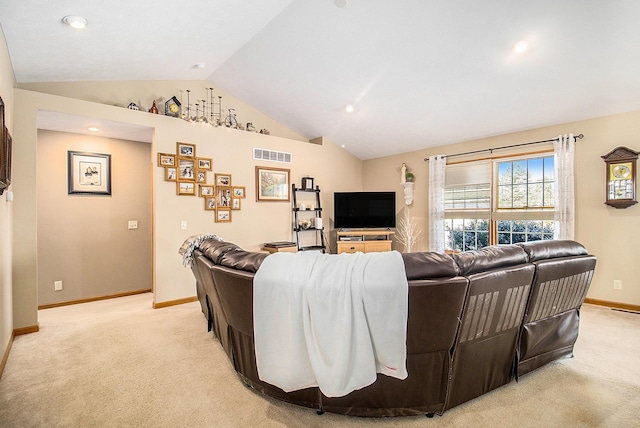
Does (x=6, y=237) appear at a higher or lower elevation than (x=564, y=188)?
lower

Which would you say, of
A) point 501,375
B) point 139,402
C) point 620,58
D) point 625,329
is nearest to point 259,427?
point 139,402

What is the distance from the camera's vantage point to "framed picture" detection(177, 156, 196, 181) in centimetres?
443

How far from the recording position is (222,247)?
2.47 meters

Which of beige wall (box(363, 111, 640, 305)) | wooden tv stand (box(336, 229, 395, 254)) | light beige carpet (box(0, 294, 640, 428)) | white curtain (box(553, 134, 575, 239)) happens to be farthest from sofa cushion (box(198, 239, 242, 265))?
beige wall (box(363, 111, 640, 305))

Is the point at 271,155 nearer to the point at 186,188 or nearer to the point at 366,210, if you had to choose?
the point at 186,188

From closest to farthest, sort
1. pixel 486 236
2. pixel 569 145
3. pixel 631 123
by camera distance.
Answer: pixel 631 123, pixel 569 145, pixel 486 236

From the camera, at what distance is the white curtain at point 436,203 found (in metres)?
5.66

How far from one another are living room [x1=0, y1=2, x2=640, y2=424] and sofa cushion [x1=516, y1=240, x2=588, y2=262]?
7.55ft

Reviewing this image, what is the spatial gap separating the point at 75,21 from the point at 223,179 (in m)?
2.56

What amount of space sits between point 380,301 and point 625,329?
10.8 ft

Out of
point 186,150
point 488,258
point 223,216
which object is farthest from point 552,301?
point 186,150

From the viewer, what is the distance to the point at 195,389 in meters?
2.24

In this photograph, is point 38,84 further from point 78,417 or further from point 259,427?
point 259,427

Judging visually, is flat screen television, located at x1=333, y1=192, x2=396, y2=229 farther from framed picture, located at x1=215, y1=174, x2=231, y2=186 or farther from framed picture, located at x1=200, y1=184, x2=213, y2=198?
framed picture, located at x1=200, y1=184, x2=213, y2=198
